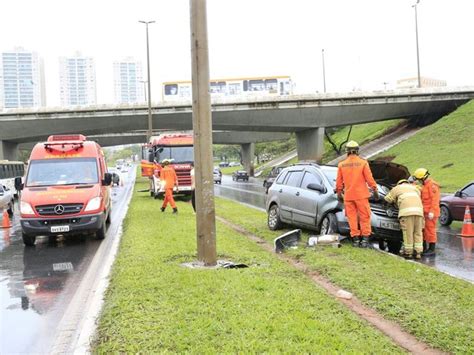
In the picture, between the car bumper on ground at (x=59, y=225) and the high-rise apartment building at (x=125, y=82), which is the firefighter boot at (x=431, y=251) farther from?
the high-rise apartment building at (x=125, y=82)

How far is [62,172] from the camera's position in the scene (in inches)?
493

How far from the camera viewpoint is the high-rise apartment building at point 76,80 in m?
106

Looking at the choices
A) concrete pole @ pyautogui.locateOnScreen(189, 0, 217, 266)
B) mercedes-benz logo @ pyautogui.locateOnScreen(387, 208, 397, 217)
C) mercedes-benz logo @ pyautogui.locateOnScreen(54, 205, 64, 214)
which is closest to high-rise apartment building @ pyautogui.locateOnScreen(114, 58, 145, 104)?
mercedes-benz logo @ pyautogui.locateOnScreen(54, 205, 64, 214)

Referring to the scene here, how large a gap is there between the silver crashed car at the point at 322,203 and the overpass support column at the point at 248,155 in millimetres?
58331

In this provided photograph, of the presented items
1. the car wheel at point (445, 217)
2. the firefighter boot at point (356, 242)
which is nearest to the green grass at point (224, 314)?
the firefighter boot at point (356, 242)

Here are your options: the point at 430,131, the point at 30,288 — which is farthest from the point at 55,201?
the point at 430,131

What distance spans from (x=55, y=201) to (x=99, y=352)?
7427 mm

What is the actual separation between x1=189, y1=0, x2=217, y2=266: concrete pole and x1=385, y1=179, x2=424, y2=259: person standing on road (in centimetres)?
366

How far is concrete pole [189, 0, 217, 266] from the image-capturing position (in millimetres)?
7523

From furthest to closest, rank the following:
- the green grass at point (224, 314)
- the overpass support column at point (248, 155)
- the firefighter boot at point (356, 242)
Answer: the overpass support column at point (248, 155) → the firefighter boot at point (356, 242) → the green grass at point (224, 314)

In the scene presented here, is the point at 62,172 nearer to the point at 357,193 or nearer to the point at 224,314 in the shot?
the point at 357,193

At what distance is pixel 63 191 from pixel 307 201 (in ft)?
18.0

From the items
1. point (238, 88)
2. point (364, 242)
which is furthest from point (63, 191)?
point (238, 88)

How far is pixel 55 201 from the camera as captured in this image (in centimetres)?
1129
